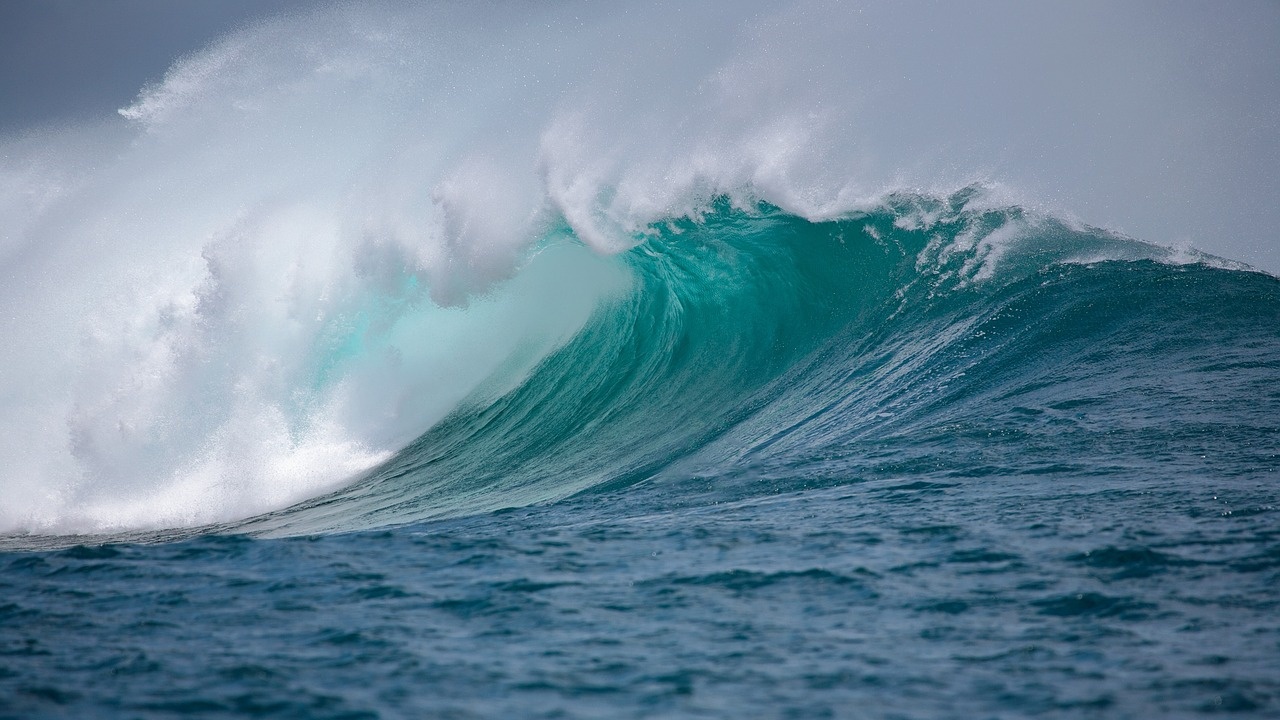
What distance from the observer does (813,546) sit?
461 centimetres

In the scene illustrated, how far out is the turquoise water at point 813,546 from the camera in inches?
122

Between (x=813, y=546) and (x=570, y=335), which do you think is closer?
(x=813, y=546)

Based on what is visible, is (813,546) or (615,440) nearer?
(813,546)

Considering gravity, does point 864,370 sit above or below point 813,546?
above

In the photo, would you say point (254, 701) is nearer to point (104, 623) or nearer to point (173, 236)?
point (104, 623)

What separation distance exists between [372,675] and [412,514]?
14.1 ft

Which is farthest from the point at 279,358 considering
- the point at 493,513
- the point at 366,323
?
the point at 493,513

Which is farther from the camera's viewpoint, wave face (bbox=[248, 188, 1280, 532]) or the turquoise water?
wave face (bbox=[248, 188, 1280, 532])

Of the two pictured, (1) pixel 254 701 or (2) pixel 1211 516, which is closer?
(1) pixel 254 701

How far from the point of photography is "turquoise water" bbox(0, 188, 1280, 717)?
3.11 metres

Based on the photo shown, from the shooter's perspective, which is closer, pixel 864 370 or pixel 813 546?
pixel 813 546

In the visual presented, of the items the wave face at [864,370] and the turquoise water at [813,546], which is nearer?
the turquoise water at [813,546]

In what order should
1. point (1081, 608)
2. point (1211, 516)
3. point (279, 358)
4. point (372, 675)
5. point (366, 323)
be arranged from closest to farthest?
1. point (372, 675)
2. point (1081, 608)
3. point (1211, 516)
4. point (279, 358)
5. point (366, 323)

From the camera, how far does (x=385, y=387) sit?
1154 centimetres
